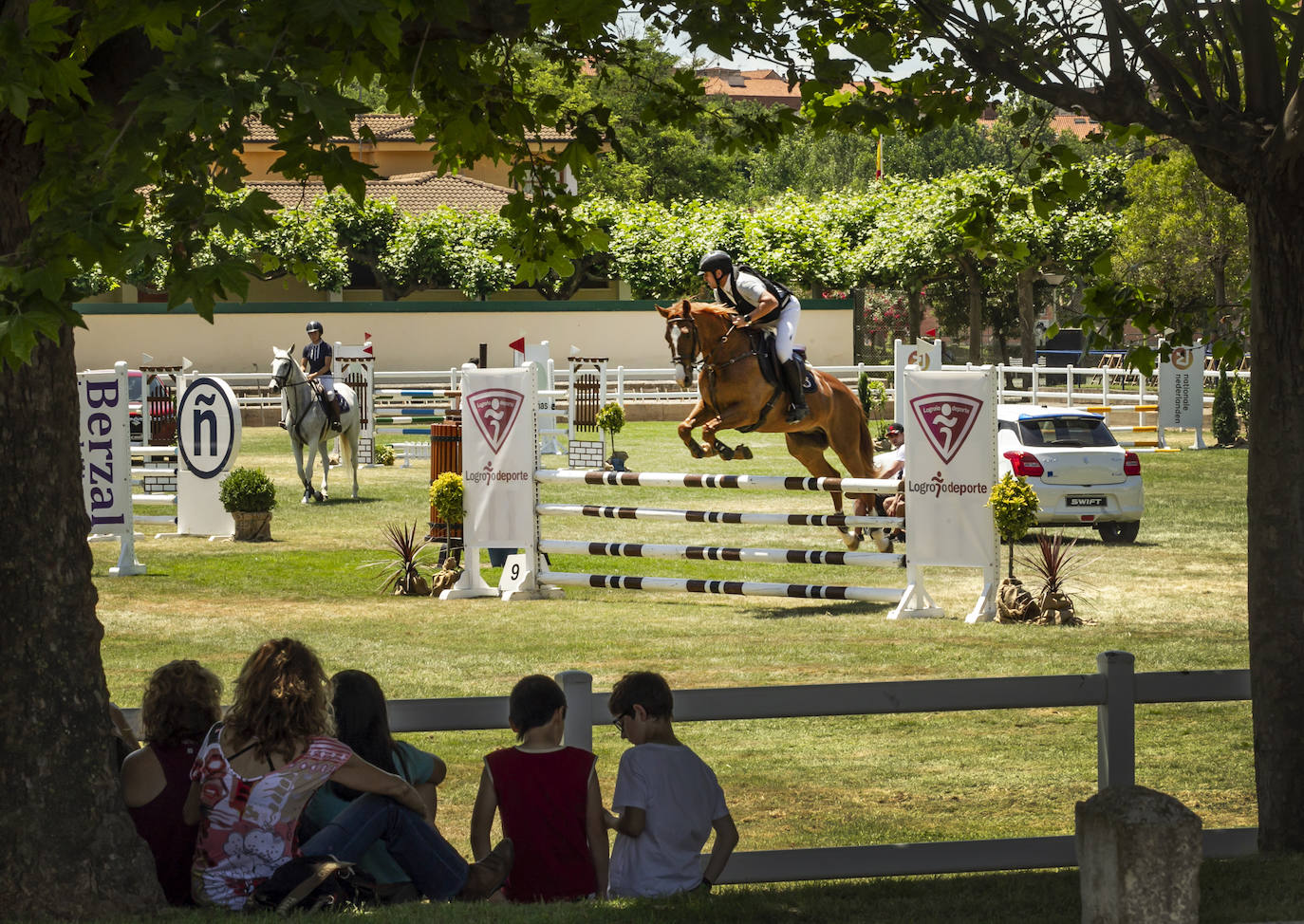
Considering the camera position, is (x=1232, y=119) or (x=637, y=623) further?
(x=637, y=623)

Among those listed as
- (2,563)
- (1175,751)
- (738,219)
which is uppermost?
(738,219)

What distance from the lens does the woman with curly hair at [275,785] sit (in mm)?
4379

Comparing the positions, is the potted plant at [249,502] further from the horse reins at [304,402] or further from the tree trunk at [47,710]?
the tree trunk at [47,710]

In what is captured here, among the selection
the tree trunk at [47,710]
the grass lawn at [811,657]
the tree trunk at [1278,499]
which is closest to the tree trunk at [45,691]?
the tree trunk at [47,710]

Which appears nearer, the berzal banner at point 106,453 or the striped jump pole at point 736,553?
the striped jump pole at point 736,553

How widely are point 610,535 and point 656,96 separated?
9707 millimetres

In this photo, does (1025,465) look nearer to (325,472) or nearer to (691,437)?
(691,437)

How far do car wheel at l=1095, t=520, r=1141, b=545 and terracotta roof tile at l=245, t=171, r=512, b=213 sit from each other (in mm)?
37682

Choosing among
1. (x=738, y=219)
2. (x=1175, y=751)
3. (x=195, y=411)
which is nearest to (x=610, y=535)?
(x=195, y=411)

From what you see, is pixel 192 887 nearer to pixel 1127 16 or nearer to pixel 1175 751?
pixel 1127 16

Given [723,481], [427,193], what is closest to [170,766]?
[723,481]

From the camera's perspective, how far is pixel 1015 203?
23.6 ft

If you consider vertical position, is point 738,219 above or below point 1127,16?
above

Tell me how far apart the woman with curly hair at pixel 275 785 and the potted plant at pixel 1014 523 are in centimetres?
796
